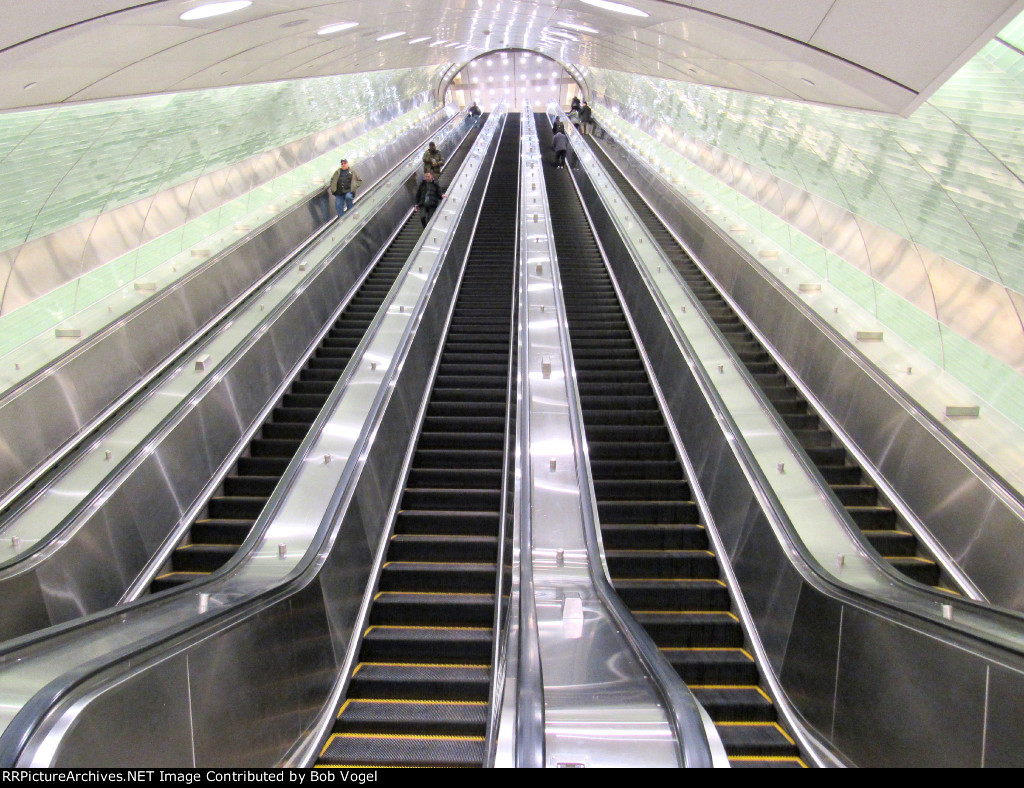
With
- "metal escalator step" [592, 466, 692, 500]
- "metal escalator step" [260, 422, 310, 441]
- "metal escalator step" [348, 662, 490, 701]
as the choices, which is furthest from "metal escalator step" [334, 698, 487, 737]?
"metal escalator step" [260, 422, 310, 441]

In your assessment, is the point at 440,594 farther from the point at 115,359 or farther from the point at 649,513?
the point at 115,359

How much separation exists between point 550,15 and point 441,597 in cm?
987

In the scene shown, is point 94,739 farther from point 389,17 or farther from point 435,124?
point 435,124

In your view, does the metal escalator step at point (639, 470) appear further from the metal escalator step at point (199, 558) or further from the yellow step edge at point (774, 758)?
the metal escalator step at point (199, 558)

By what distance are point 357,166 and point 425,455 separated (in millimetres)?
11781

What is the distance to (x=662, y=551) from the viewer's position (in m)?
5.62

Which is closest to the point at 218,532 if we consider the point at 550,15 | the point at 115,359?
the point at 115,359

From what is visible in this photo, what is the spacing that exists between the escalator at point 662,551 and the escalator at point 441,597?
2.87 feet

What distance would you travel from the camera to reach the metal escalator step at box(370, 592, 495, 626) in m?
5.05

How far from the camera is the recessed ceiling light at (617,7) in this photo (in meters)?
8.21

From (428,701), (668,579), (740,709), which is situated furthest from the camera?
(668,579)

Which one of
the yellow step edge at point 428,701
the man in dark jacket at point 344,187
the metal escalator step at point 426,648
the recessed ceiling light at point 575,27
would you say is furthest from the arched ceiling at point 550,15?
the yellow step edge at point 428,701

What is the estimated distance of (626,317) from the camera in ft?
31.7
